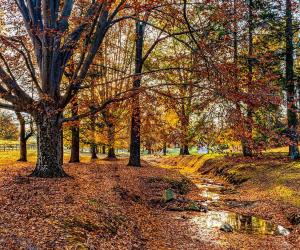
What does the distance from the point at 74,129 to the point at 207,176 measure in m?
11.5

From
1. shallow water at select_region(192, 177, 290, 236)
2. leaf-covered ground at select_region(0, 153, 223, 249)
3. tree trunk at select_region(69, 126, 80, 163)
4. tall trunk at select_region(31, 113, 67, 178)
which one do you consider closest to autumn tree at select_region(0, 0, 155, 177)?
tall trunk at select_region(31, 113, 67, 178)

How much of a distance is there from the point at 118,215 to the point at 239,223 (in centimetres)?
425

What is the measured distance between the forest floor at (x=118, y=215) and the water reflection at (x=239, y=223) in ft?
0.69

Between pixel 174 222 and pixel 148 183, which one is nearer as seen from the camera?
pixel 174 222

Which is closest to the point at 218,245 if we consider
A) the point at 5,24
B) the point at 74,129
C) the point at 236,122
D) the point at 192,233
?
the point at 192,233

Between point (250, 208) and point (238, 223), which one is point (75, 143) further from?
point (238, 223)

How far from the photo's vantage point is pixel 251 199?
14055 millimetres

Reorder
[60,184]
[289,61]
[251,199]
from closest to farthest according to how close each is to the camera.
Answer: [60,184]
[251,199]
[289,61]

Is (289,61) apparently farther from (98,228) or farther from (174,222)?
(98,228)

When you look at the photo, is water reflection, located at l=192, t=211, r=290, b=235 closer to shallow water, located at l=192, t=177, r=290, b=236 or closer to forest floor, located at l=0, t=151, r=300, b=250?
shallow water, located at l=192, t=177, r=290, b=236

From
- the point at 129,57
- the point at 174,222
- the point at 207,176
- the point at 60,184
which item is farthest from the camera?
the point at 129,57

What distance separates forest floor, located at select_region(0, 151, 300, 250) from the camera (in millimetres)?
7051

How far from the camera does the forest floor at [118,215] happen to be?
7051 mm

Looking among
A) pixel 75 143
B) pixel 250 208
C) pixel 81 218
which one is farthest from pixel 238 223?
pixel 75 143
